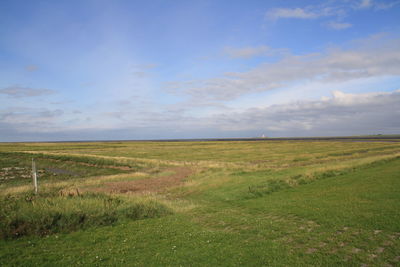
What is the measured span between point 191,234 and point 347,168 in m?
26.3

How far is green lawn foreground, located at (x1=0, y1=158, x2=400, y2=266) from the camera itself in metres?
8.80

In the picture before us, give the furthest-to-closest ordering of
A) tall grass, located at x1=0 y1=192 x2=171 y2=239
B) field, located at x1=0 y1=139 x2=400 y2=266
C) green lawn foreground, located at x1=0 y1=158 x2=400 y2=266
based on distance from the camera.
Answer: tall grass, located at x1=0 y1=192 x2=171 y2=239
field, located at x1=0 y1=139 x2=400 y2=266
green lawn foreground, located at x1=0 y1=158 x2=400 y2=266

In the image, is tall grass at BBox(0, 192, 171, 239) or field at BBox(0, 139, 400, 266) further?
tall grass at BBox(0, 192, 171, 239)

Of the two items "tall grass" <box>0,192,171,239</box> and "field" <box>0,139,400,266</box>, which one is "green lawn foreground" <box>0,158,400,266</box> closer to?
"field" <box>0,139,400,266</box>

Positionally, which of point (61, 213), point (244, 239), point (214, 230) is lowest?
point (214, 230)

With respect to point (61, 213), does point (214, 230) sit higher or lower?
lower

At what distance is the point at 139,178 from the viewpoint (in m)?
34.4

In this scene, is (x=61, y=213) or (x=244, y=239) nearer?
(x=244, y=239)

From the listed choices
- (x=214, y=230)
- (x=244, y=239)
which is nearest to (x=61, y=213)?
(x=214, y=230)

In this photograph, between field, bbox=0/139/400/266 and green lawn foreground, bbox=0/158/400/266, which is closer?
green lawn foreground, bbox=0/158/400/266

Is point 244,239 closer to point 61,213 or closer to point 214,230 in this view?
point 214,230

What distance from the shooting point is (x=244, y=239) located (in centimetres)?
1081

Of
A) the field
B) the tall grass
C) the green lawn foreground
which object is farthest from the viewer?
the tall grass

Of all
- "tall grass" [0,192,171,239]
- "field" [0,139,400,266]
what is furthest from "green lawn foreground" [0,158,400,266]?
"tall grass" [0,192,171,239]
